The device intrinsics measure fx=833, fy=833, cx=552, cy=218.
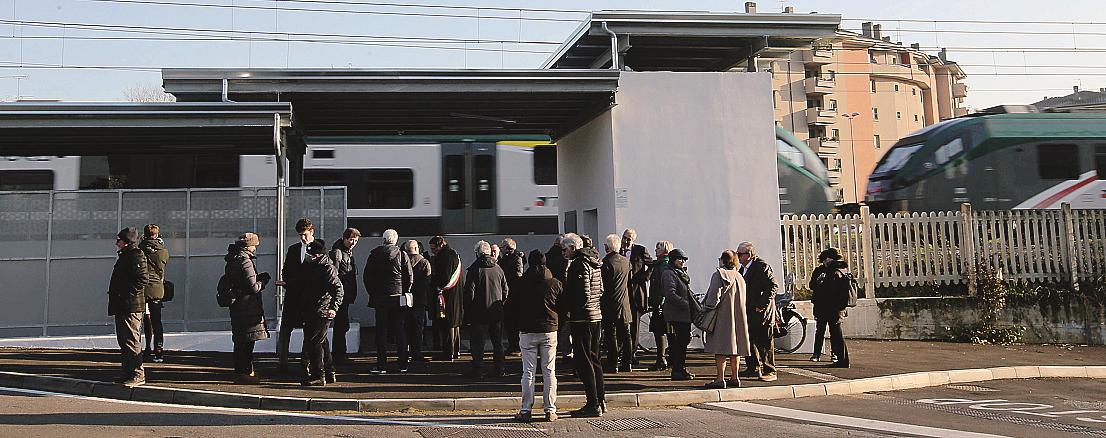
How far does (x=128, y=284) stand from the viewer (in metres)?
8.86

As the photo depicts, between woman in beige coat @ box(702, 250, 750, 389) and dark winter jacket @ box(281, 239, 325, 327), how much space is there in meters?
4.41

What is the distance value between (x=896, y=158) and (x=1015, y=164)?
2.84 metres

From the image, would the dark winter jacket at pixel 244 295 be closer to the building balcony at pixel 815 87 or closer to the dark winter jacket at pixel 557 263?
the dark winter jacket at pixel 557 263

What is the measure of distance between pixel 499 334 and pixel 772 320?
10.8ft

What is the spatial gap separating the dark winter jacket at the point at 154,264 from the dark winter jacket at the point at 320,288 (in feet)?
6.98

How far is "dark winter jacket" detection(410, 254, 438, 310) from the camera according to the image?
10414mm

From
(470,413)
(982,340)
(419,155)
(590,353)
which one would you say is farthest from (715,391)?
(419,155)

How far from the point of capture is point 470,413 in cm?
836

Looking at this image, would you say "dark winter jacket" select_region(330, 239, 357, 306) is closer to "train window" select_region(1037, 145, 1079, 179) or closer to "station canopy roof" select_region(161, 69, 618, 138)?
"station canopy roof" select_region(161, 69, 618, 138)

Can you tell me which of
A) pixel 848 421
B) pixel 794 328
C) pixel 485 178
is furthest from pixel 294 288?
pixel 485 178

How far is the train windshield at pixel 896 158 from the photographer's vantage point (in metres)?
21.6

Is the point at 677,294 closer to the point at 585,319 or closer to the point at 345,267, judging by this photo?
the point at 585,319

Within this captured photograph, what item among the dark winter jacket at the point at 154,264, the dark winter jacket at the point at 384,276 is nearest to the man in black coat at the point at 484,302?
the dark winter jacket at the point at 384,276

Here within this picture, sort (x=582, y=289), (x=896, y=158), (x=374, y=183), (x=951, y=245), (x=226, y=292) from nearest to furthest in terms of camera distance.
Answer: (x=582, y=289) < (x=226, y=292) < (x=951, y=245) < (x=374, y=183) < (x=896, y=158)
